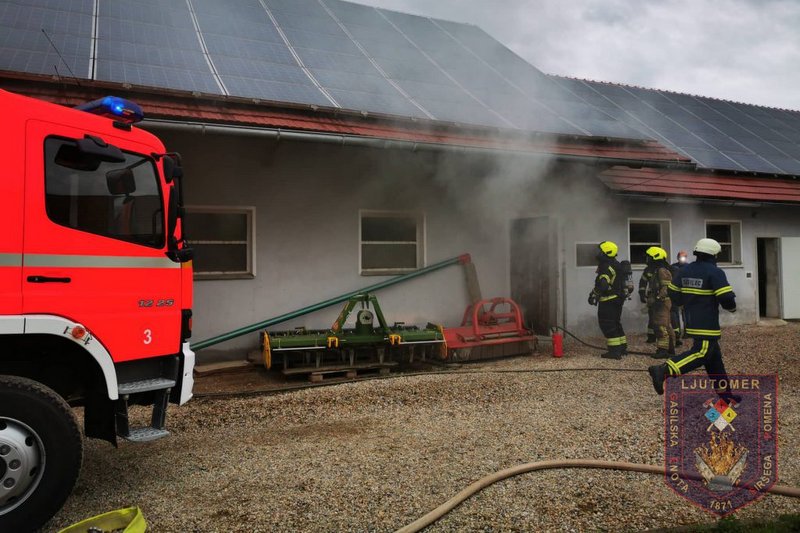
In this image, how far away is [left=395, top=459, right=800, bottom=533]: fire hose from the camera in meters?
2.86

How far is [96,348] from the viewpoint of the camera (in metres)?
3.12

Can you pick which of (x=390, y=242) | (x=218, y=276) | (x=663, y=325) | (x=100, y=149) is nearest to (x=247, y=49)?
(x=218, y=276)

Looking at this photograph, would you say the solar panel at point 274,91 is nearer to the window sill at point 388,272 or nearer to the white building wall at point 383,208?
the white building wall at point 383,208

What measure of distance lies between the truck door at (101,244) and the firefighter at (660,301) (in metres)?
7.14

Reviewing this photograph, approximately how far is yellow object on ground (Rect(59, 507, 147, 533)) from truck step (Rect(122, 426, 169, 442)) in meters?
0.50

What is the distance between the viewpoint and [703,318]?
5039 mm

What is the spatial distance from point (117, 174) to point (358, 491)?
2492 millimetres

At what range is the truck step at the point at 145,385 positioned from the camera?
3244 mm

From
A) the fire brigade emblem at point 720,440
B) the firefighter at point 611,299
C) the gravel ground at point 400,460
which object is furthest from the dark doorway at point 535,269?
the fire brigade emblem at point 720,440

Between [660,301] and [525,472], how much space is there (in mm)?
5948

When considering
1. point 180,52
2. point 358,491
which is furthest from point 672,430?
point 180,52

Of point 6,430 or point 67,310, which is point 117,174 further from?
point 6,430

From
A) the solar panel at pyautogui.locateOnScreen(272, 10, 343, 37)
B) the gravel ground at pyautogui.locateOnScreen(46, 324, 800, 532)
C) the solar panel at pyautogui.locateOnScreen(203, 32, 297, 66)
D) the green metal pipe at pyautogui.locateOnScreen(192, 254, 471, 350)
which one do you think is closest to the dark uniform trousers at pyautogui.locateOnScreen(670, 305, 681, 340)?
the gravel ground at pyautogui.locateOnScreen(46, 324, 800, 532)

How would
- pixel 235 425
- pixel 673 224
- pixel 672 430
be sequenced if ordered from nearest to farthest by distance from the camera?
1. pixel 672 430
2. pixel 235 425
3. pixel 673 224
